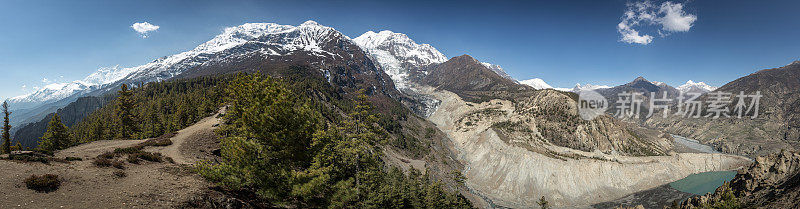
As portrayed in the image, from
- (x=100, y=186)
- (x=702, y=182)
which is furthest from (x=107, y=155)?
(x=702, y=182)

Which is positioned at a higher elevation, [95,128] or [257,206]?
[95,128]

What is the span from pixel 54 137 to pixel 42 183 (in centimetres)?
5158

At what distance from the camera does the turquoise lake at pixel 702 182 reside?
103812 mm

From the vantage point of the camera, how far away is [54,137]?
4728cm

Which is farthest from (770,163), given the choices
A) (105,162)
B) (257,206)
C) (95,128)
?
(95,128)

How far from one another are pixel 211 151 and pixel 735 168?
21155 centimetres

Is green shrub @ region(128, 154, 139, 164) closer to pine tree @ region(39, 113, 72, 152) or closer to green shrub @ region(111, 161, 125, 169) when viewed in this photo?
green shrub @ region(111, 161, 125, 169)

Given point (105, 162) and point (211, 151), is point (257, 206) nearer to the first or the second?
point (105, 162)

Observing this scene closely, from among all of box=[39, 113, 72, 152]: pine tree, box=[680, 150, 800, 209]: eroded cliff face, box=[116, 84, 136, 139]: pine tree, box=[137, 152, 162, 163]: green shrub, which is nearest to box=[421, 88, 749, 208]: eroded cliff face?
box=[680, 150, 800, 209]: eroded cliff face

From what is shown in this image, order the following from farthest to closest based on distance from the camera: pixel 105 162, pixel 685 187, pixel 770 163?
pixel 685 187, pixel 770 163, pixel 105 162

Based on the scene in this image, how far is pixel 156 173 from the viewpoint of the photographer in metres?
22.0

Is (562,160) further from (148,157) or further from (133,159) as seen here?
(133,159)

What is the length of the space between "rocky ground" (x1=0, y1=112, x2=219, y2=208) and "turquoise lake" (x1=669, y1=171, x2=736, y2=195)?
473 feet

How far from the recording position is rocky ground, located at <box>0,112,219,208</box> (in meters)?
14.4
